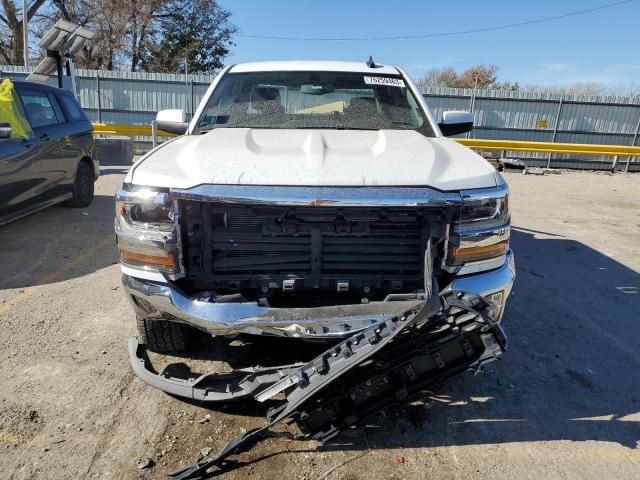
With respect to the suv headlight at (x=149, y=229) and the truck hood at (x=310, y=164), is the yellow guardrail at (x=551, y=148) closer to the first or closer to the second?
the truck hood at (x=310, y=164)

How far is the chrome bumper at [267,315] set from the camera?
7.59ft

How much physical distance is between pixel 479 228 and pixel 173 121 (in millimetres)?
2833

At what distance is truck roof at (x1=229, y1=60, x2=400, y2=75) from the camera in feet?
13.8

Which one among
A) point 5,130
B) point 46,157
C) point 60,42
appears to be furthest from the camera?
point 60,42

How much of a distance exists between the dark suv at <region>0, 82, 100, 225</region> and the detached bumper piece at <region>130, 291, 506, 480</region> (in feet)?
13.7

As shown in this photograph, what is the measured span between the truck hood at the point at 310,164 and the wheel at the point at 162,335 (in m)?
0.88

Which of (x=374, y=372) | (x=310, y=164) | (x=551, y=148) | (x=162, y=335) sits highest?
(x=310, y=164)

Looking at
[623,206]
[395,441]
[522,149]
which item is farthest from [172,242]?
[522,149]

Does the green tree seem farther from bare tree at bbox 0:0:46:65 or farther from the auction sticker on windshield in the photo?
the auction sticker on windshield

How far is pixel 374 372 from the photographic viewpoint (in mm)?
2379

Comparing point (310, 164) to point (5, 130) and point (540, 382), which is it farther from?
point (5, 130)

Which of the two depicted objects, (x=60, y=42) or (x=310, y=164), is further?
(x=60, y=42)

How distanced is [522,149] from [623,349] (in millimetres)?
11418

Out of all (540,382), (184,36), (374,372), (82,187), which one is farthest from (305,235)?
(184,36)
